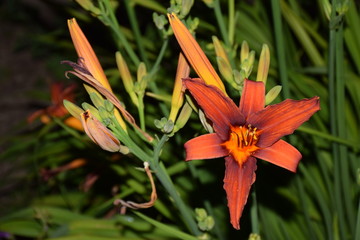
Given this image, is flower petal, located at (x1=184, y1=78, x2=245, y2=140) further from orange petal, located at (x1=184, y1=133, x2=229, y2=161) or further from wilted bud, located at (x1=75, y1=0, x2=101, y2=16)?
wilted bud, located at (x1=75, y1=0, x2=101, y2=16)

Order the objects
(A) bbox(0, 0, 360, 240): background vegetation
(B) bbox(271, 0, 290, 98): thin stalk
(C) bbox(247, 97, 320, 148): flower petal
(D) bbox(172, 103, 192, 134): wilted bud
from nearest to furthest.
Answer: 1. (C) bbox(247, 97, 320, 148): flower petal
2. (D) bbox(172, 103, 192, 134): wilted bud
3. (B) bbox(271, 0, 290, 98): thin stalk
4. (A) bbox(0, 0, 360, 240): background vegetation

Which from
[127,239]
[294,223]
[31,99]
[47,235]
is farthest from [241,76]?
[31,99]

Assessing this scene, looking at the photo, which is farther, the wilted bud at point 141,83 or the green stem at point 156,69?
the green stem at point 156,69

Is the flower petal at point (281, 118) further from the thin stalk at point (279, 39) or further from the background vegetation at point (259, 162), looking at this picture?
the thin stalk at point (279, 39)

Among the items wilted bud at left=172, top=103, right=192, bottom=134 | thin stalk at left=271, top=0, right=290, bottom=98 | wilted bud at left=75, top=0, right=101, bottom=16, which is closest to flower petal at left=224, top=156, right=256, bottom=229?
wilted bud at left=172, top=103, right=192, bottom=134

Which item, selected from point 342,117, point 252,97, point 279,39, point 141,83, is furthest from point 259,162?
point 252,97

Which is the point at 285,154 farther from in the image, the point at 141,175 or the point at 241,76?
the point at 141,175

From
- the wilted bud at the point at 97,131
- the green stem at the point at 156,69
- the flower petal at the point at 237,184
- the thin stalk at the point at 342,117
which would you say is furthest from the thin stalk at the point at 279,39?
the wilted bud at the point at 97,131
